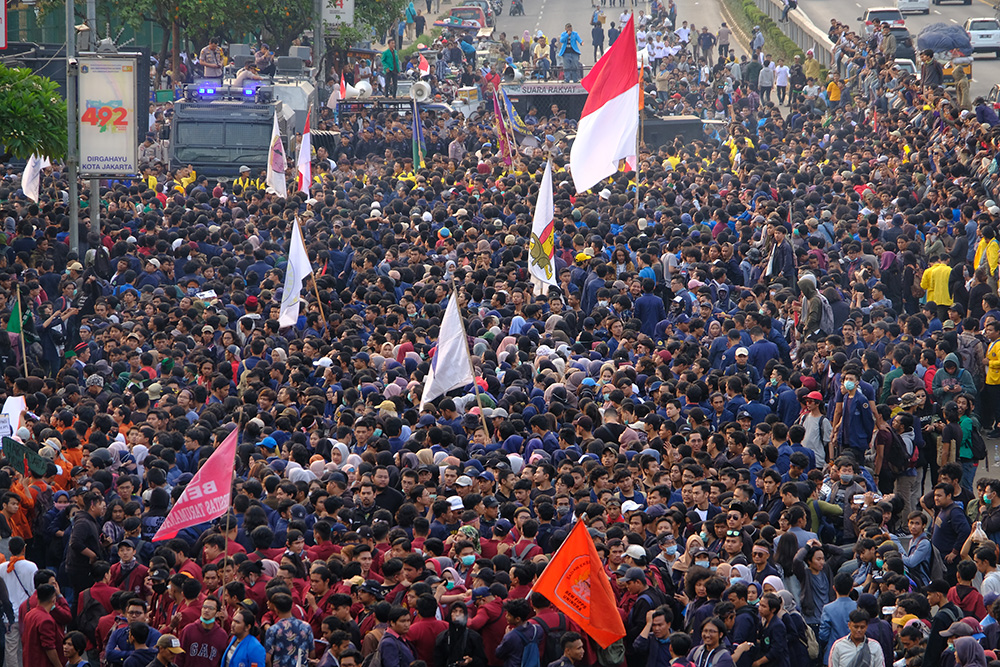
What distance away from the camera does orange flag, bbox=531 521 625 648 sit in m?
9.48

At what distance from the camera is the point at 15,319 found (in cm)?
1714

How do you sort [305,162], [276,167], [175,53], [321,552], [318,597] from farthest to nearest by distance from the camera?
[175,53], [305,162], [276,167], [321,552], [318,597]

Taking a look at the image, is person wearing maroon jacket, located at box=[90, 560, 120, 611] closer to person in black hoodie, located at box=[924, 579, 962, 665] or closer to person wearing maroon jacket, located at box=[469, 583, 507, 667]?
person wearing maroon jacket, located at box=[469, 583, 507, 667]

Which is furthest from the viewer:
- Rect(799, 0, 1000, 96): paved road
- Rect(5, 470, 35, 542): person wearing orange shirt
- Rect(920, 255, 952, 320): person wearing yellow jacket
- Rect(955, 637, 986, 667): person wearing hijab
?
Rect(799, 0, 1000, 96): paved road

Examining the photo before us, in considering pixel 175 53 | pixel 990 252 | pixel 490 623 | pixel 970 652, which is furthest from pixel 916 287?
pixel 175 53

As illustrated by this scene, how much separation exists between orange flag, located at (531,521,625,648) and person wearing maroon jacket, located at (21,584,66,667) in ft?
11.7

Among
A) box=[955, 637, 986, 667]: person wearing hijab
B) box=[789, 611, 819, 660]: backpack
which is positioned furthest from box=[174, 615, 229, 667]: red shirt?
box=[955, 637, 986, 667]: person wearing hijab

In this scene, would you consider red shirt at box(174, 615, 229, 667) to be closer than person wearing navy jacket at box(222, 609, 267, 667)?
No

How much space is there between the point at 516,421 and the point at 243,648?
4.51 m

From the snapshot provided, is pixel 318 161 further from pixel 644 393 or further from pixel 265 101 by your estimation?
pixel 644 393

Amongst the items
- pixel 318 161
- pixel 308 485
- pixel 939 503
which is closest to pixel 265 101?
pixel 318 161

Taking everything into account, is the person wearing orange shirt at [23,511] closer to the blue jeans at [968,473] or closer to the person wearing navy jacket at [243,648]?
the person wearing navy jacket at [243,648]

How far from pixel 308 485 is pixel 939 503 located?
5.07 meters

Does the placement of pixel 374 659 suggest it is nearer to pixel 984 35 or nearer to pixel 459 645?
pixel 459 645
